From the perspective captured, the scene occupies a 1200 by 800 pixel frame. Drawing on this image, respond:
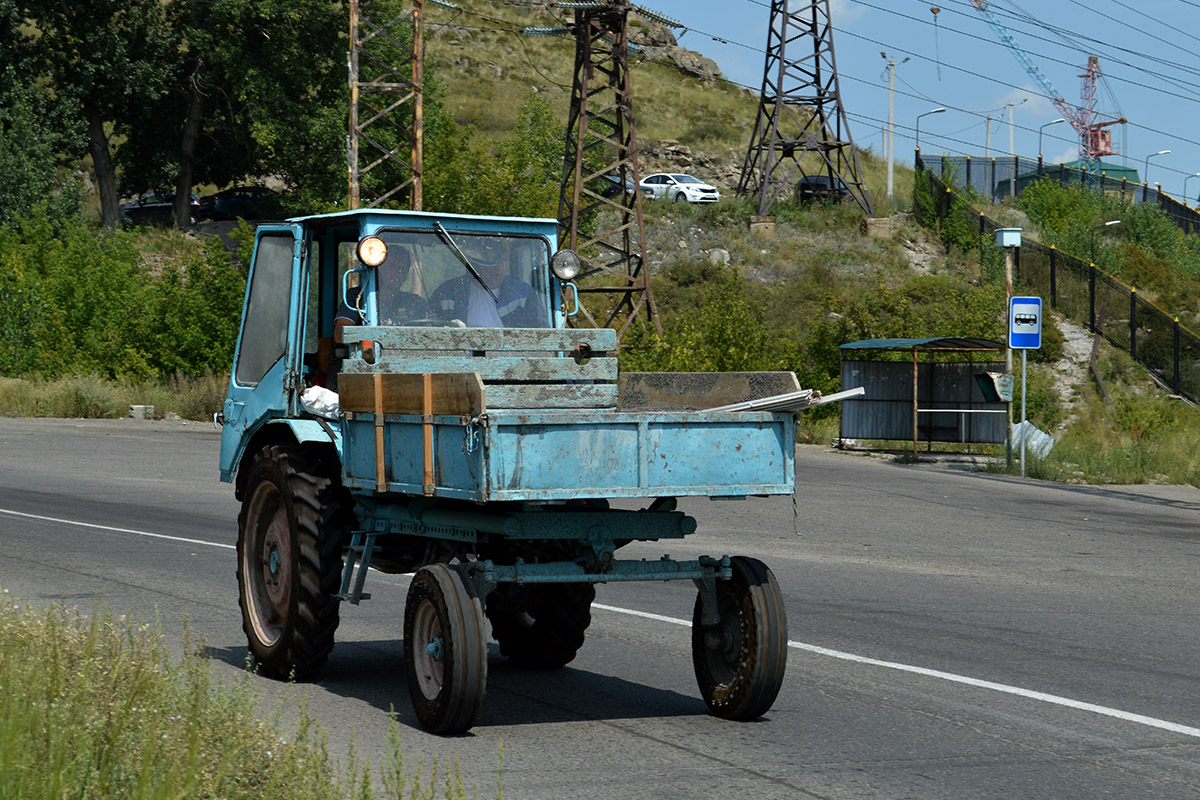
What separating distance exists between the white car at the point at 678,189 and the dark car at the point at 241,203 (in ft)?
59.2

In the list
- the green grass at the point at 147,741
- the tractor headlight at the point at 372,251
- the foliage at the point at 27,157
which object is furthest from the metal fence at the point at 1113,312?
the green grass at the point at 147,741

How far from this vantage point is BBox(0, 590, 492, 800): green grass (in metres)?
4.25

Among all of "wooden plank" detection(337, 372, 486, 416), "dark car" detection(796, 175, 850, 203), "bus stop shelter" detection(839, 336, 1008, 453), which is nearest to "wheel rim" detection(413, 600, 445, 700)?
"wooden plank" detection(337, 372, 486, 416)

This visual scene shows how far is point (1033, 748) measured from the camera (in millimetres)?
6504

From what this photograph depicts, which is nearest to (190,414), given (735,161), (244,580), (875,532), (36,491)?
(36,491)

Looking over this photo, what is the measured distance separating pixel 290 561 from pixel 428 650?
1.62 m

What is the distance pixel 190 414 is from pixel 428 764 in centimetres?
2953

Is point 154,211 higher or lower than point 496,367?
higher

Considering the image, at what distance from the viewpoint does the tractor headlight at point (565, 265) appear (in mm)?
8289

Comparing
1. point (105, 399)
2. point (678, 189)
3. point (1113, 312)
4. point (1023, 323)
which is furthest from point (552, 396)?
point (678, 189)

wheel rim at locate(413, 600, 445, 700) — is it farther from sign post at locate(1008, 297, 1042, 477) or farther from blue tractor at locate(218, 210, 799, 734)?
sign post at locate(1008, 297, 1042, 477)

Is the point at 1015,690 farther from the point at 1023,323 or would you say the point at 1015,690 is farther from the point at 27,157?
the point at 27,157

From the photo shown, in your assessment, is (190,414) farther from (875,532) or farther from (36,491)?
(875,532)

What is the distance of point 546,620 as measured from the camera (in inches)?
333
